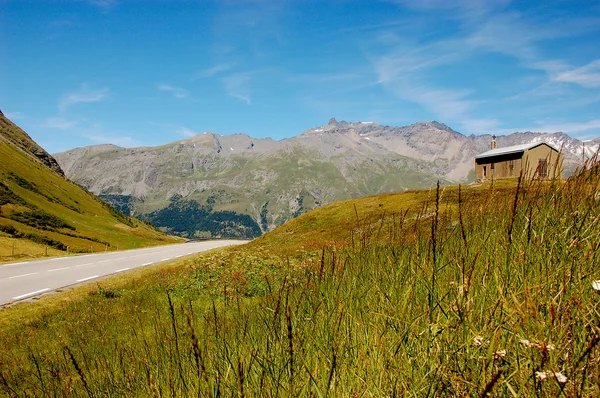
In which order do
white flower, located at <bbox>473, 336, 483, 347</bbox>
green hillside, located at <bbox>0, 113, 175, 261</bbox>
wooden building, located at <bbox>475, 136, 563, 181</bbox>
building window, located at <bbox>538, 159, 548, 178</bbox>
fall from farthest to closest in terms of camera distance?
wooden building, located at <bbox>475, 136, 563, 181</bbox> → green hillside, located at <bbox>0, 113, 175, 261</bbox> → building window, located at <bbox>538, 159, 548, 178</bbox> → white flower, located at <bbox>473, 336, 483, 347</bbox>

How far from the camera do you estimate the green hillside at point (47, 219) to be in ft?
223

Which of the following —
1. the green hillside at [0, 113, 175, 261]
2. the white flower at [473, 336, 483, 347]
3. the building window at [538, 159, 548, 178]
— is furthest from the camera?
the green hillside at [0, 113, 175, 261]

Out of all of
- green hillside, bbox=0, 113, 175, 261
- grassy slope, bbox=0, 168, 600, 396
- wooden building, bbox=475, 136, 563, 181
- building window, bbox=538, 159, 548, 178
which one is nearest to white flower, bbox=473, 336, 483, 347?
grassy slope, bbox=0, 168, 600, 396

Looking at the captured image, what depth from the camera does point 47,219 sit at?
339 feet

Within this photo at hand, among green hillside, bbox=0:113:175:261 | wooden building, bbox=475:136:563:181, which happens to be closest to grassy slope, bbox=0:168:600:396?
green hillside, bbox=0:113:175:261

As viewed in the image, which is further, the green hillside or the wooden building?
the wooden building

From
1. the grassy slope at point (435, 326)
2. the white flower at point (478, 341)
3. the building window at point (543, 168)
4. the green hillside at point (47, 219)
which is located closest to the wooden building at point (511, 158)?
the building window at point (543, 168)

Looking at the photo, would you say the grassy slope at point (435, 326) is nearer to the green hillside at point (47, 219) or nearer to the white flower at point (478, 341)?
the white flower at point (478, 341)

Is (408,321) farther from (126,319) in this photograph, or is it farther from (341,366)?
(126,319)

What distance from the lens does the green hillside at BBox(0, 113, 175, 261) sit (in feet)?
223

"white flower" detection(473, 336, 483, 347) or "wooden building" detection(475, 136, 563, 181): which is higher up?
"wooden building" detection(475, 136, 563, 181)

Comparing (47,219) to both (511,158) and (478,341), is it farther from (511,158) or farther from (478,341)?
(478,341)

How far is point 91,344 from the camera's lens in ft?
33.9

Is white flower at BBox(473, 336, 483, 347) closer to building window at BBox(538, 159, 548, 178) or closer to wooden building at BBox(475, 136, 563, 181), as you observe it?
building window at BBox(538, 159, 548, 178)
